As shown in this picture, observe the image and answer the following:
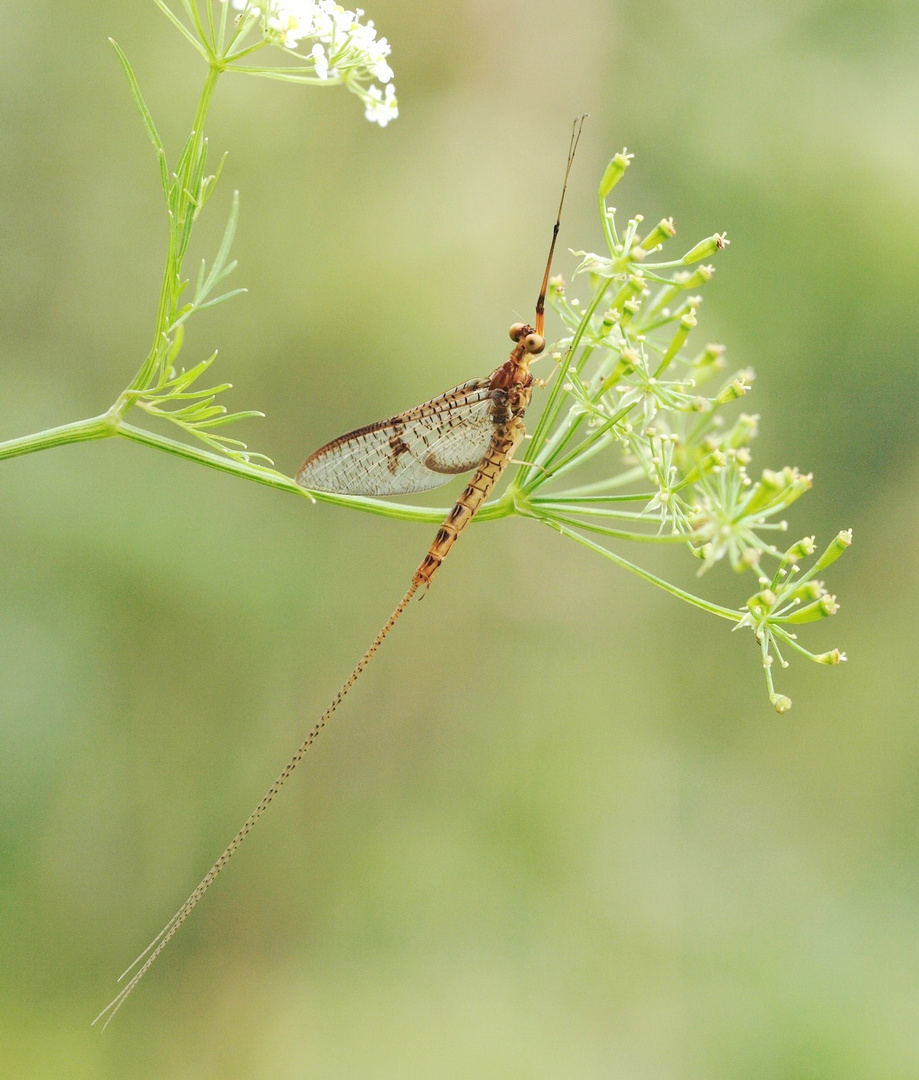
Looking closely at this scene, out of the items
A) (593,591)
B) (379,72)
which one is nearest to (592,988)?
(593,591)

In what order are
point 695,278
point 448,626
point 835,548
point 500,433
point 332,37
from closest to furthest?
1. point 695,278
2. point 332,37
3. point 835,548
4. point 500,433
5. point 448,626

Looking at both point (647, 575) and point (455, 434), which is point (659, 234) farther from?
point (455, 434)

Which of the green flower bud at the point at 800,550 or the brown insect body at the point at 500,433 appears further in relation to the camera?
the brown insect body at the point at 500,433

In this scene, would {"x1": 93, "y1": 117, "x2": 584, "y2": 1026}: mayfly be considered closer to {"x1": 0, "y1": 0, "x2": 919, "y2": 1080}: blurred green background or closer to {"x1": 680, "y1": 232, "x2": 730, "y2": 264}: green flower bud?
{"x1": 680, "y1": 232, "x2": 730, "y2": 264}: green flower bud

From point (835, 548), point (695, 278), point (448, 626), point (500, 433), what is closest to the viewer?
point (695, 278)

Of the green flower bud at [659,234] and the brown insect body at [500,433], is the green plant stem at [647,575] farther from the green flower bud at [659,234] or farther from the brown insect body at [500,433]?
the green flower bud at [659,234]

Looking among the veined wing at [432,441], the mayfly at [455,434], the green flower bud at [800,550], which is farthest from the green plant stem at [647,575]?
the veined wing at [432,441]

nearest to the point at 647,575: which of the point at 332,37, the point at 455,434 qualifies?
the point at 455,434
